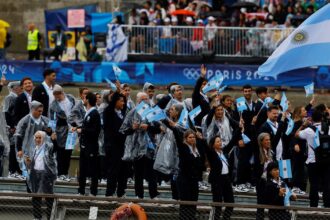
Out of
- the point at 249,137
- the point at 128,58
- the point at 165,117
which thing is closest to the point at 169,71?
the point at 128,58

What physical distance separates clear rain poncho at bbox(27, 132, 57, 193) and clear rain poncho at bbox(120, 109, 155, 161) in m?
1.16

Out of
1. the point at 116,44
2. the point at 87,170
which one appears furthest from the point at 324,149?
the point at 116,44

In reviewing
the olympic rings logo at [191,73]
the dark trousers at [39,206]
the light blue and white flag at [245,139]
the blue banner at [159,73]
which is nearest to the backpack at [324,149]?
the light blue and white flag at [245,139]

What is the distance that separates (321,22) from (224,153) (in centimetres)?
316

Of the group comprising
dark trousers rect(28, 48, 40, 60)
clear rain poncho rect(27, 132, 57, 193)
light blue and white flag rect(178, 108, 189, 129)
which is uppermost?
light blue and white flag rect(178, 108, 189, 129)

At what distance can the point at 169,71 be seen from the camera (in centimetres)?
3531

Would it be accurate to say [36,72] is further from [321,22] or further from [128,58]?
[321,22]

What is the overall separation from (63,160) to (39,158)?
2.54 m

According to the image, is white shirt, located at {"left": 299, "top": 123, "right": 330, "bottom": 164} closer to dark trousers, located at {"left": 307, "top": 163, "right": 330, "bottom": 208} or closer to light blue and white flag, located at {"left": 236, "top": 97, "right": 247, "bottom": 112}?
dark trousers, located at {"left": 307, "top": 163, "right": 330, "bottom": 208}

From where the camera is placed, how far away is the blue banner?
34.9 metres

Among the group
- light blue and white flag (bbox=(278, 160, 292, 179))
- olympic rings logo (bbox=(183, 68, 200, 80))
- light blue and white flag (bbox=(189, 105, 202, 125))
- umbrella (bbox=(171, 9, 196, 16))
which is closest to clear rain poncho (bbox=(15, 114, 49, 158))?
light blue and white flag (bbox=(189, 105, 202, 125))

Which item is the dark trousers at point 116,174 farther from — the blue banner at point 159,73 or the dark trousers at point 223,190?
the blue banner at point 159,73

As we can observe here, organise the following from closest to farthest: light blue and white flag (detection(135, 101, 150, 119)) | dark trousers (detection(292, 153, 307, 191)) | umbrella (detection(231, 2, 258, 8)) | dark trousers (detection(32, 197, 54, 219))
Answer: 1. dark trousers (detection(32, 197, 54, 219))
2. light blue and white flag (detection(135, 101, 150, 119))
3. dark trousers (detection(292, 153, 307, 191))
4. umbrella (detection(231, 2, 258, 8))

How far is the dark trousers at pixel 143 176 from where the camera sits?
21.8 meters
